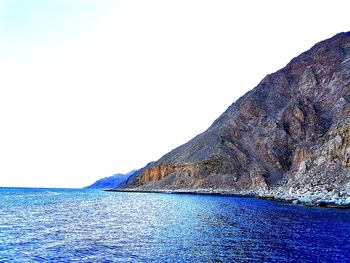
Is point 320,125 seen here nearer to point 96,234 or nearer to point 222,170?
point 222,170

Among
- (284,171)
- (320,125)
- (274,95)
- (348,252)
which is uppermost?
(274,95)

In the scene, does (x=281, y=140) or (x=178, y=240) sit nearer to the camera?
(x=178, y=240)

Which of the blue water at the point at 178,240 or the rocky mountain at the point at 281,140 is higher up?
the rocky mountain at the point at 281,140

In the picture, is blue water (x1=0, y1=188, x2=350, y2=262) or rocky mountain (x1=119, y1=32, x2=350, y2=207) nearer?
blue water (x1=0, y1=188, x2=350, y2=262)

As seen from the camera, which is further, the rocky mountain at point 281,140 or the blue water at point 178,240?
the rocky mountain at point 281,140

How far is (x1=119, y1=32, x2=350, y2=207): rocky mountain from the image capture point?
320 feet

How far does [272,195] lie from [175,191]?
45007 mm

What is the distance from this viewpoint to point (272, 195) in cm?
8631

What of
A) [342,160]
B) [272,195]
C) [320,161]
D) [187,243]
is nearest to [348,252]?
[187,243]

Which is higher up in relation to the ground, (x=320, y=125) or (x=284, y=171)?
(x=320, y=125)

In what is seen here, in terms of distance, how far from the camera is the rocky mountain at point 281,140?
97.7 meters

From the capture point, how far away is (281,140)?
122 meters

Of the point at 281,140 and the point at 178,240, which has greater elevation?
the point at 281,140

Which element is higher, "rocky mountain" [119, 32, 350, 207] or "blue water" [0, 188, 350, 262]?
"rocky mountain" [119, 32, 350, 207]
